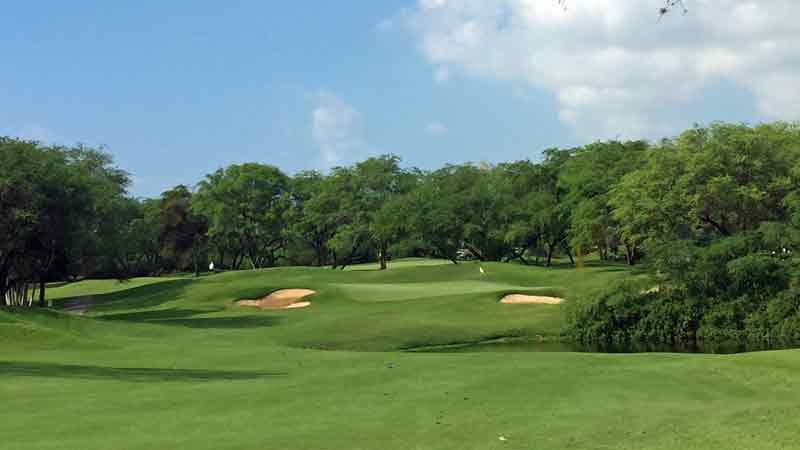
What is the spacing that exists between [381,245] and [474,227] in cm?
1379

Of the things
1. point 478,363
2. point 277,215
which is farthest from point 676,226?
point 277,215

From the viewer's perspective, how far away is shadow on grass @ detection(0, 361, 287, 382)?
21.8 metres

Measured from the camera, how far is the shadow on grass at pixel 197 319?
43156mm

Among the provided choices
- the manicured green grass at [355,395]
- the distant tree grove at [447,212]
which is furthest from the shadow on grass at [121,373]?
the distant tree grove at [447,212]

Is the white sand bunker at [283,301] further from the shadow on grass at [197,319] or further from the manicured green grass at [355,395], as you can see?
the manicured green grass at [355,395]

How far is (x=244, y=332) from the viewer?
39.8 metres

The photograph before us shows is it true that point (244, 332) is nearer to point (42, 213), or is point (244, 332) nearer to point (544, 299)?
point (42, 213)

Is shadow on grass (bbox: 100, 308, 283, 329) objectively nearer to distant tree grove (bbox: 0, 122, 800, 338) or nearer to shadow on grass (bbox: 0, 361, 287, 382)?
distant tree grove (bbox: 0, 122, 800, 338)

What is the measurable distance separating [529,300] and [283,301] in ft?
49.7

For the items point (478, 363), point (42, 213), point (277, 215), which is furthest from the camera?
point (277, 215)

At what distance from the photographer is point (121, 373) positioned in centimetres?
2283

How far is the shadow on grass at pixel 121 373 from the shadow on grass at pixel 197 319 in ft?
Answer: 59.0

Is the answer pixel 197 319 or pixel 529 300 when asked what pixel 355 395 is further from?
pixel 529 300

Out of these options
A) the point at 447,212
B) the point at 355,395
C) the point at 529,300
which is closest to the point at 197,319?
the point at 529,300
